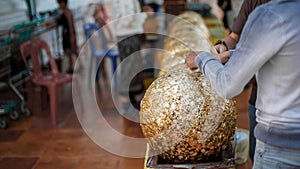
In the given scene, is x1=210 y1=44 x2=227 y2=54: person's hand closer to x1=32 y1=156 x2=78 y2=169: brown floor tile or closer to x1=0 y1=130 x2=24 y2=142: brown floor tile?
x1=32 y1=156 x2=78 y2=169: brown floor tile

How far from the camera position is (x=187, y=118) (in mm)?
1609

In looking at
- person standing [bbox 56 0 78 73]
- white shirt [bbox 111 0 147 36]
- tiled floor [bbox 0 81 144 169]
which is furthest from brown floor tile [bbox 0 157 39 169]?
person standing [bbox 56 0 78 73]

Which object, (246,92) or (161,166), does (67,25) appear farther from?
(161,166)

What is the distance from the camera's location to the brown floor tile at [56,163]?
3131mm

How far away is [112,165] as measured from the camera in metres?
3.12

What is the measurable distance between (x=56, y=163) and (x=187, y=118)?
1.94 meters

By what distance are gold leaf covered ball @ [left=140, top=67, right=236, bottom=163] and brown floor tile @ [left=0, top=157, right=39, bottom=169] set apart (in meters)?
1.87

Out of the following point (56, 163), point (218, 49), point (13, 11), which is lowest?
point (56, 163)

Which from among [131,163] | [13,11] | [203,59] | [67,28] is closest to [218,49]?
[203,59]

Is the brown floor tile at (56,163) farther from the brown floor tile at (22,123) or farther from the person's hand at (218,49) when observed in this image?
the person's hand at (218,49)

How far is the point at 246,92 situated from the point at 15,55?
302cm

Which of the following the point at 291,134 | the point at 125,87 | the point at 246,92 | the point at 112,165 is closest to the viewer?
the point at 291,134

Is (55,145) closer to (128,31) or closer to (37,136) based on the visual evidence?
(37,136)

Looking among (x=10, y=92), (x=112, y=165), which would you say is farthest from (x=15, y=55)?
(x=112, y=165)
